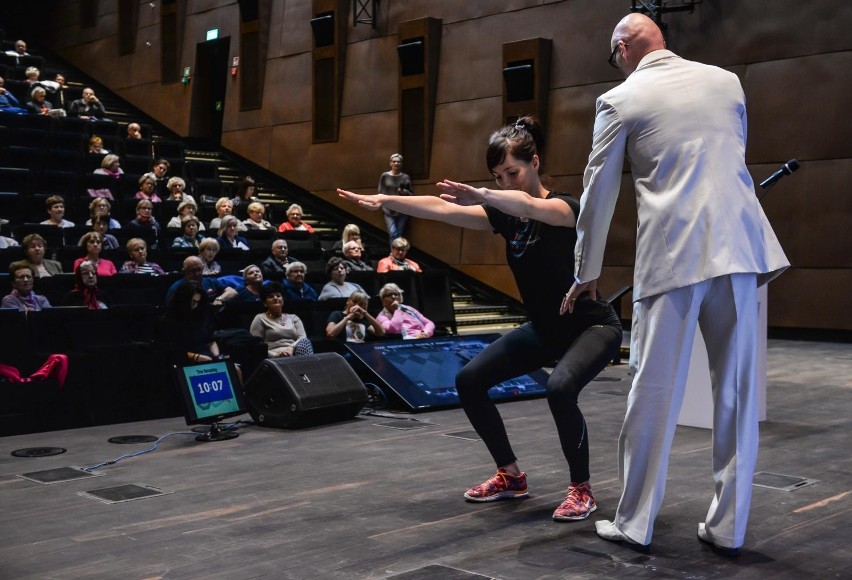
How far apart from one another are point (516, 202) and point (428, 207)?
0.31 metres

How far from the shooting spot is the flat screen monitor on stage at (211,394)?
4711 mm

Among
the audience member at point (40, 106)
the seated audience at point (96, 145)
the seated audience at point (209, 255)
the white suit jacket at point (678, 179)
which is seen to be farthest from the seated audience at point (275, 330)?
the audience member at point (40, 106)

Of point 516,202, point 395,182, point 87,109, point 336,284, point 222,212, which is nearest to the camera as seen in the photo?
point 516,202

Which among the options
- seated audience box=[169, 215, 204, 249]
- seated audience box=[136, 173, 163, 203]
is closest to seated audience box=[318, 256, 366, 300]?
seated audience box=[169, 215, 204, 249]

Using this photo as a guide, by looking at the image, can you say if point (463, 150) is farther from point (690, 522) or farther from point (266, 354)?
point (690, 522)

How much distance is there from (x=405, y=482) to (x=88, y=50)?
14827 millimetres

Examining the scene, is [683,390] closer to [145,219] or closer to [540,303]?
[540,303]

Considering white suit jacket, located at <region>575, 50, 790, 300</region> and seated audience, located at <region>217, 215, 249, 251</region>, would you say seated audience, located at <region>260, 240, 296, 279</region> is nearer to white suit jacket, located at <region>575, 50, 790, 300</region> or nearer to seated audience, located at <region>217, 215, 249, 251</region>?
seated audience, located at <region>217, 215, 249, 251</region>

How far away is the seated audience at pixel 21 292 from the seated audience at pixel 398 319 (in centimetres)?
230

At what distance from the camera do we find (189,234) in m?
8.40

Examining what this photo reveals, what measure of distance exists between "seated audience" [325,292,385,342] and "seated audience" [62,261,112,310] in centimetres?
148

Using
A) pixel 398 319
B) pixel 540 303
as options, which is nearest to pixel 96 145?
pixel 398 319

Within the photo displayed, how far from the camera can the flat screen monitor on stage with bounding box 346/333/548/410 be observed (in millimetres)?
5691

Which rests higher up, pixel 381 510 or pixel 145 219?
pixel 145 219
